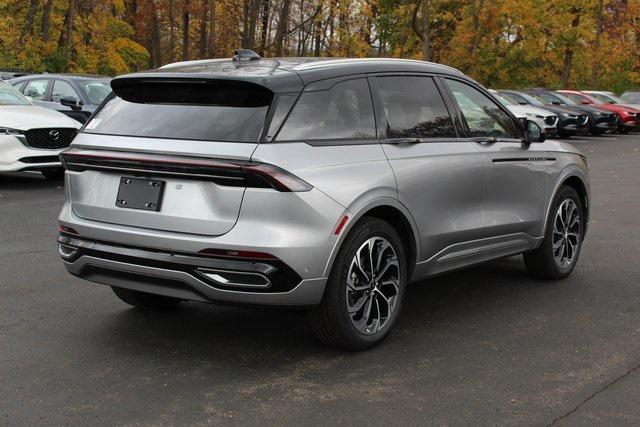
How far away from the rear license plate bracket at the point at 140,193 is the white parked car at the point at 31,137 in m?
8.30

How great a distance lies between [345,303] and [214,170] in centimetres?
106

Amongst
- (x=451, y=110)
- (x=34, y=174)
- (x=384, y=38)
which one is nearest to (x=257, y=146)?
(x=451, y=110)

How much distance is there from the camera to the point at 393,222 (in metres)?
5.24

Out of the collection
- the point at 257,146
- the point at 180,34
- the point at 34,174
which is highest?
the point at 257,146

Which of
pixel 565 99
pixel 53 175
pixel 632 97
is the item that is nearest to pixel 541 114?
pixel 565 99

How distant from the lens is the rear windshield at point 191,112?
182 inches

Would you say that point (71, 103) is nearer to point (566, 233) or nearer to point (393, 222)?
point (566, 233)

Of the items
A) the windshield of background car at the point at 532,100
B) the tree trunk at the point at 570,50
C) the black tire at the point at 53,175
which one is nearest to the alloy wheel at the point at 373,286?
the black tire at the point at 53,175

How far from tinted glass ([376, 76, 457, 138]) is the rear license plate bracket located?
149 cm

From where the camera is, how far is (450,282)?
6.88 m

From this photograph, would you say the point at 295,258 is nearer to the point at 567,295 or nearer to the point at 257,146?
the point at 257,146

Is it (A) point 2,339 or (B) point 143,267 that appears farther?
(A) point 2,339

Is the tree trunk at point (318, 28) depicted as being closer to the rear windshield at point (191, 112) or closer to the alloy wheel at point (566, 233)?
the alloy wheel at point (566, 233)

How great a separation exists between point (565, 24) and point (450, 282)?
128ft
